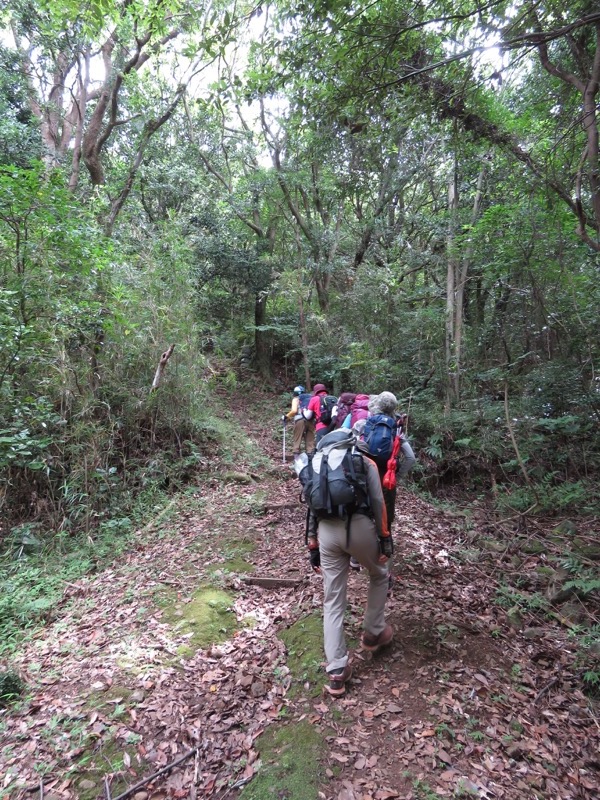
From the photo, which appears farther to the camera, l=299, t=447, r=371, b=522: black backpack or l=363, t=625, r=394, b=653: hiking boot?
l=363, t=625, r=394, b=653: hiking boot

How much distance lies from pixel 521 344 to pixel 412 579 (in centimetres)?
743

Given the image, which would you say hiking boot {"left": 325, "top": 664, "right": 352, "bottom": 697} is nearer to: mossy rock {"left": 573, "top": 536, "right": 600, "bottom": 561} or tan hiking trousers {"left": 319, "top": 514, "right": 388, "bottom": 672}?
tan hiking trousers {"left": 319, "top": 514, "right": 388, "bottom": 672}

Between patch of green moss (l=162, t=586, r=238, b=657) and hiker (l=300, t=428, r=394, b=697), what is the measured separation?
60.9 inches

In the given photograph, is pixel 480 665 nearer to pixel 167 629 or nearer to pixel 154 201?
pixel 167 629

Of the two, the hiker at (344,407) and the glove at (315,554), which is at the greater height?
the hiker at (344,407)

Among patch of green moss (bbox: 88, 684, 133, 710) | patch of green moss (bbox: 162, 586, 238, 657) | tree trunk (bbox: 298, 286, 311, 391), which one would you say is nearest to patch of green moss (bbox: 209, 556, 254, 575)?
patch of green moss (bbox: 162, 586, 238, 657)

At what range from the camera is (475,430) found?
32.9 feet

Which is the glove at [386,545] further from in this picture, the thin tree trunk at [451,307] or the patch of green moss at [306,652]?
the thin tree trunk at [451,307]

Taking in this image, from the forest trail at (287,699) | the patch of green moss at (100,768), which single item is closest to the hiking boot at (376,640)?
the forest trail at (287,699)

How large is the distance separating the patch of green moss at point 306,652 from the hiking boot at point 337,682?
0.13m

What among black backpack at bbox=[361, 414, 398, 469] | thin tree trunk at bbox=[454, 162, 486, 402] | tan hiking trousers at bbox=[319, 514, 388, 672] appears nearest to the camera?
tan hiking trousers at bbox=[319, 514, 388, 672]

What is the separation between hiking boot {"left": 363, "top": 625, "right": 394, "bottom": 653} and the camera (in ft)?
13.4

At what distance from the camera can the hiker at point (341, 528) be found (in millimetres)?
3600

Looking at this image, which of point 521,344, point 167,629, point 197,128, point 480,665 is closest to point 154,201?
point 197,128
